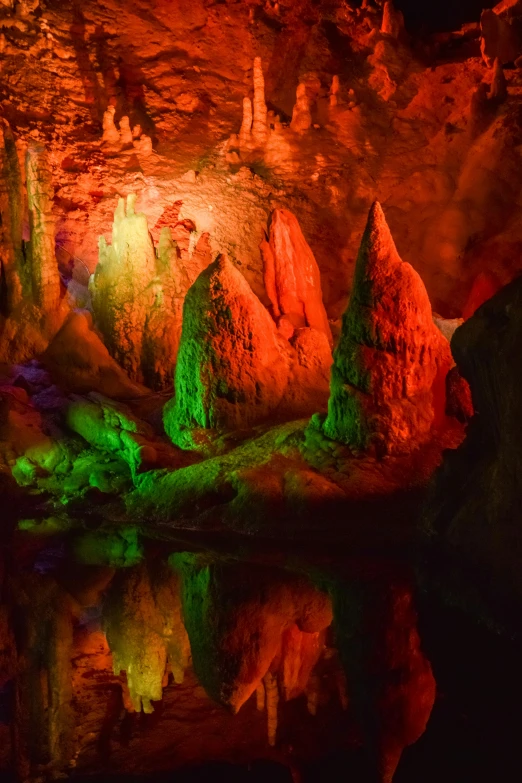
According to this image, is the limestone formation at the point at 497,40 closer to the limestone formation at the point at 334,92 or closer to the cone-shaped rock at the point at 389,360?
the limestone formation at the point at 334,92

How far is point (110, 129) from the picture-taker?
57.5ft

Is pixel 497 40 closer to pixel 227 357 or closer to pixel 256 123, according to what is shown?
pixel 256 123

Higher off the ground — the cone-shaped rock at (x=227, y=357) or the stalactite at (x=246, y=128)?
the stalactite at (x=246, y=128)

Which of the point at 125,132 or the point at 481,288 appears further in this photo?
the point at 125,132

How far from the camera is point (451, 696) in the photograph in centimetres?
404

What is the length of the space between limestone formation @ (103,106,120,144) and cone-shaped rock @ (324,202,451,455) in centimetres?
977

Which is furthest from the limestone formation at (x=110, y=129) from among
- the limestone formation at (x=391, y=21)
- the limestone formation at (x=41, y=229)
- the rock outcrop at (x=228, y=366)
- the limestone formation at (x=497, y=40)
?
the limestone formation at (x=497, y=40)

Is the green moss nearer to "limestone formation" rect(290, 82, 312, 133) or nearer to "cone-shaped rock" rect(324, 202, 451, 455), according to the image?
"cone-shaped rock" rect(324, 202, 451, 455)

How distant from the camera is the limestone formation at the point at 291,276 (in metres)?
13.9

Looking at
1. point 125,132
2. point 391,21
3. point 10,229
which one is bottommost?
point 10,229

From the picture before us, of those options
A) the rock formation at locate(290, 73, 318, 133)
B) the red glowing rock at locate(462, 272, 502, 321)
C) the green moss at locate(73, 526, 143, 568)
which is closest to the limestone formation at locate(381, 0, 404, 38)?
the rock formation at locate(290, 73, 318, 133)

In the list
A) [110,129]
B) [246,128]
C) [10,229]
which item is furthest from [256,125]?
[10,229]

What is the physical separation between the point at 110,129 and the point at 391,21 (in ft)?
21.0

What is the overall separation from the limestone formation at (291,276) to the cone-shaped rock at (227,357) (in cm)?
205
